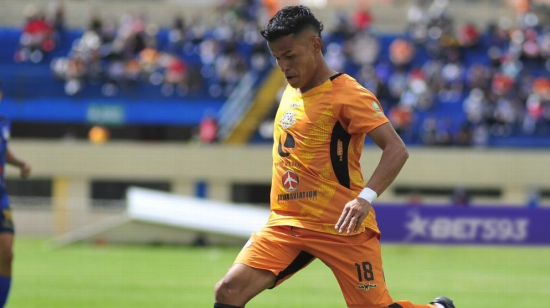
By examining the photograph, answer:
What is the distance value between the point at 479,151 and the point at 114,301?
17.6m

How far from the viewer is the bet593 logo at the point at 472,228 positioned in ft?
70.8

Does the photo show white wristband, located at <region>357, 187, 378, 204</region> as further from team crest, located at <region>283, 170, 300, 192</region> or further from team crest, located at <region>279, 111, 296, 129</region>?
team crest, located at <region>279, 111, 296, 129</region>

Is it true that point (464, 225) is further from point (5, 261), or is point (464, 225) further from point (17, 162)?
point (5, 261)

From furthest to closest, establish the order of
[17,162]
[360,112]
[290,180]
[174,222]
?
1. [174,222]
2. [17,162]
3. [290,180]
4. [360,112]

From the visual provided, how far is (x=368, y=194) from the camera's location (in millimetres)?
6188

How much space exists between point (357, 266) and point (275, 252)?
0.53 metres

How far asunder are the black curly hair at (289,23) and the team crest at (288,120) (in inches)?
19.9

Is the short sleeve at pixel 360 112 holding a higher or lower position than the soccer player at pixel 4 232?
higher

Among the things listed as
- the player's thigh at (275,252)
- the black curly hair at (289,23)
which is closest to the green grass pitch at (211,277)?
the player's thigh at (275,252)

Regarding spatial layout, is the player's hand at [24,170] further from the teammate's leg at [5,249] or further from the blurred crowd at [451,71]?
the blurred crowd at [451,71]

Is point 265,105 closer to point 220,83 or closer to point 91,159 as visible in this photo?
point 220,83

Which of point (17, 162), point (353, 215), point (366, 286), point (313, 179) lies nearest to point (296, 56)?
point (313, 179)

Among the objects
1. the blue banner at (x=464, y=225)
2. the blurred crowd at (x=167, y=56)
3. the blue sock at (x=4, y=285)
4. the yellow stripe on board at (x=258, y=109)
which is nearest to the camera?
the blue sock at (x=4, y=285)

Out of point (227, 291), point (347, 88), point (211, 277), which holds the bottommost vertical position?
point (211, 277)
